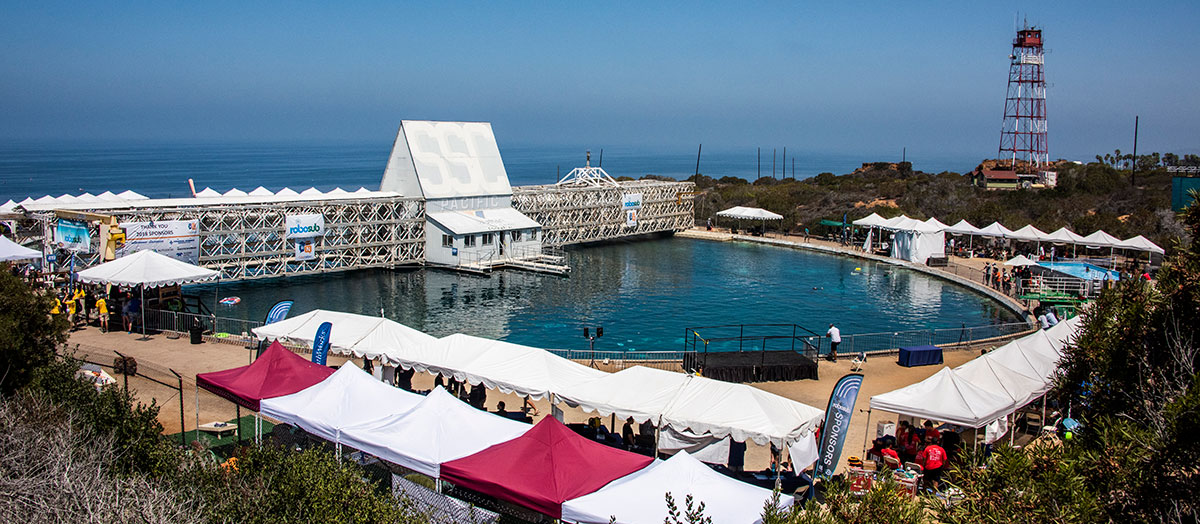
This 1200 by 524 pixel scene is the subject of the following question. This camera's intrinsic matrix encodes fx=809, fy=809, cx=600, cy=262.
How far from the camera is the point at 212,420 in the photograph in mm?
17812

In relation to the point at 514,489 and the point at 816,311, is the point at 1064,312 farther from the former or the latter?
Result: the point at 514,489

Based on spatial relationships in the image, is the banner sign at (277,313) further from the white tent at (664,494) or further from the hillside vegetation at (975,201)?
the hillside vegetation at (975,201)

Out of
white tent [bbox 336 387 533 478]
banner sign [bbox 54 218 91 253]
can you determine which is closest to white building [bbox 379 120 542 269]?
banner sign [bbox 54 218 91 253]

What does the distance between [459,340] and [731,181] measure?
96.7 metres

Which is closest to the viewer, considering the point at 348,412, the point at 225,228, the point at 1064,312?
the point at 348,412

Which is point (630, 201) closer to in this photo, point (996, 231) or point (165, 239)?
point (996, 231)

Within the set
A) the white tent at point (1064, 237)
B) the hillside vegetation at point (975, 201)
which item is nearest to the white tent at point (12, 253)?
the white tent at point (1064, 237)

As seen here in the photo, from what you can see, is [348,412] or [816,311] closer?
[348,412]

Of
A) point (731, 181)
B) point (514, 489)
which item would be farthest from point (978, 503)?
point (731, 181)

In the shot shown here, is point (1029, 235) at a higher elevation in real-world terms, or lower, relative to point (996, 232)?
lower

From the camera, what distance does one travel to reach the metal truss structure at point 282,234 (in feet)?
133

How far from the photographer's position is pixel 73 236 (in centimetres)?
3438

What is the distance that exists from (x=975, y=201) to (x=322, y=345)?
68.4 meters

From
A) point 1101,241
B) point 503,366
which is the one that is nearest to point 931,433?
point 503,366
